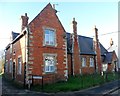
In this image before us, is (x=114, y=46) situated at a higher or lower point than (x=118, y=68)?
higher

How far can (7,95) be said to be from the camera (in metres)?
15.0

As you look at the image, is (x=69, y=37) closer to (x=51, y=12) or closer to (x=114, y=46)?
(x=51, y=12)

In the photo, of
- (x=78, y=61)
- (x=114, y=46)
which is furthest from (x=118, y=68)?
(x=78, y=61)

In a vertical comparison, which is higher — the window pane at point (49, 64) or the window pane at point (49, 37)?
the window pane at point (49, 37)

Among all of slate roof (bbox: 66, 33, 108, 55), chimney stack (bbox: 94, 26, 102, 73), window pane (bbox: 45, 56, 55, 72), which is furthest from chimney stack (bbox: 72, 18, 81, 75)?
window pane (bbox: 45, 56, 55, 72)

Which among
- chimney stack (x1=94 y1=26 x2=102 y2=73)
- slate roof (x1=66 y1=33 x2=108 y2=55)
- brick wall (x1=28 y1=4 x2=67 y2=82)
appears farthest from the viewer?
chimney stack (x1=94 y1=26 x2=102 y2=73)

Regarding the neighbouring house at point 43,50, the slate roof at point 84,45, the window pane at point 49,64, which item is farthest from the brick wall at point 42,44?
the slate roof at point 84,45

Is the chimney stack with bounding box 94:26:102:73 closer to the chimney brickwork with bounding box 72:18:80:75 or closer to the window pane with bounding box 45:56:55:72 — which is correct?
the chimney brickwork with bounding box 72:18:80:75

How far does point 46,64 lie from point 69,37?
943cm

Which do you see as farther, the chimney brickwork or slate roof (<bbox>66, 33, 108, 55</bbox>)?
slate roof (<bbox>66, 33, 108, 55</bbox>)

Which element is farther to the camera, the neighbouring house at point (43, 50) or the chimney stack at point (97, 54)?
the chimney stack at point (97, 54)

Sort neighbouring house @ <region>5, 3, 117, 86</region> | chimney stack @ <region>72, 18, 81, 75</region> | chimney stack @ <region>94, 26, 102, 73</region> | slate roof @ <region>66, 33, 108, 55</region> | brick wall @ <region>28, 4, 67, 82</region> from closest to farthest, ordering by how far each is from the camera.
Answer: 1. neighbouring house @ <region>5, 3, 117, 86</region>
2. brick wall @ <region>28, 4, 67, 82</region>
3. chimney stack @ <region>72, 18, 81, 75</region>
4. slate roof @ <region>66, 33, 108, 55</region>
5. chimney stack @ <region>94, 26, 102, 73</region>

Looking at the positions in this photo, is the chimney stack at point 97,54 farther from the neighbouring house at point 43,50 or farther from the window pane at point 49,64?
the window pane at point 49,64

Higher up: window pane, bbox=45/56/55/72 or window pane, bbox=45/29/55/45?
window pane, bbox=45/29/55/45
